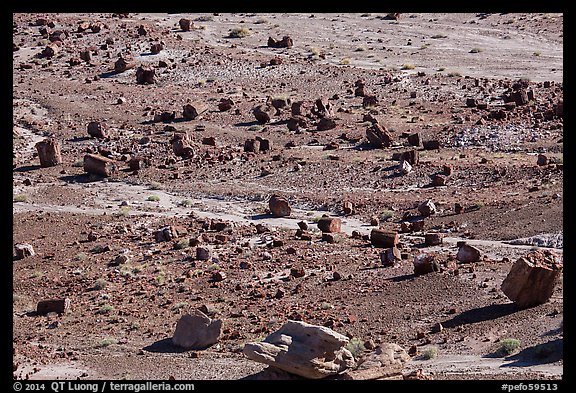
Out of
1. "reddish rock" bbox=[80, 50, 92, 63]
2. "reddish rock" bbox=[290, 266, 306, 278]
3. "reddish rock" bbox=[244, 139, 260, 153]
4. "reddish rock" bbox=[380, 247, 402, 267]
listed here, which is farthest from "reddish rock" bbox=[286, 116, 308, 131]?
"reddish rock" bbox=[290, 266, 306, 278]

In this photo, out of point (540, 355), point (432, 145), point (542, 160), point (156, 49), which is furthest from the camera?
point (156, 49)

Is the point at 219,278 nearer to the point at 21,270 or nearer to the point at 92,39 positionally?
the point at 21,270

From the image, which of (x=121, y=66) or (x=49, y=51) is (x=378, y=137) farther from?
(x=49, y=51)

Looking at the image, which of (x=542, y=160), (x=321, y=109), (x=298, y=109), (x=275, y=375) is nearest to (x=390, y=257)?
(x=275, y=375)

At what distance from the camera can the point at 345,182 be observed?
41.4 meters

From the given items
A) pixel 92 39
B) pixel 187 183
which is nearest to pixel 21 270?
pixel 187 183

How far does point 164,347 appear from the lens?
80.1 ft

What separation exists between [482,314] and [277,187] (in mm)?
17182

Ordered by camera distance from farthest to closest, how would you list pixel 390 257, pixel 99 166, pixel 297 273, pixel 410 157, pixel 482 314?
1. pixel 99 166
2. pixel 410 157
3. pixel 390 257
4. pixel 297 273
5. pixel 482 314

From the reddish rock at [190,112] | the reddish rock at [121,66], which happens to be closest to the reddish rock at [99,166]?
the reddish rock at [190,112]

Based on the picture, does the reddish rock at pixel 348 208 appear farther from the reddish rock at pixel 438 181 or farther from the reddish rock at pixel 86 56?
the reddish rock at pixel 86 56

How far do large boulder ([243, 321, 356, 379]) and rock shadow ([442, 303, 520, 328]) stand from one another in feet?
17.7

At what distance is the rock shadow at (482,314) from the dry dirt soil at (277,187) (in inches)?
2.6

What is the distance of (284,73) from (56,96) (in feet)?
36.3
